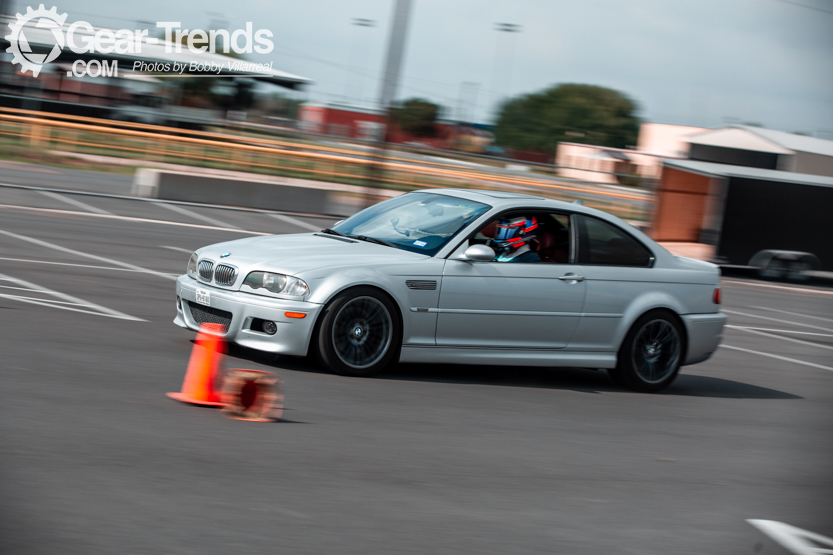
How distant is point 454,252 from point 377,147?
43.0ft

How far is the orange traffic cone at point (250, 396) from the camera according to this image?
18.3 feet

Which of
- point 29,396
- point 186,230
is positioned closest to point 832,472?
point 29,396

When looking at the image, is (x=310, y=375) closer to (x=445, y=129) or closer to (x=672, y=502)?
(x=672, y=502)

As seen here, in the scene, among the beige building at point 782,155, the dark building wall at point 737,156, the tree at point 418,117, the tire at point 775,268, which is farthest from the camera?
the tree at point 418,117

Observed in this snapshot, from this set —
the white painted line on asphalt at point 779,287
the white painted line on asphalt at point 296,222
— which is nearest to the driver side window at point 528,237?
the white painted line on asphalt at point 296,222

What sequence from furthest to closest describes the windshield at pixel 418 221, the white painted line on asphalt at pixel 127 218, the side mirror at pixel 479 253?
1. the white painted line on asphalt at pixel 127 218
2. the windshield at pixel 418 221
3. the side mirror at pixel 479 253

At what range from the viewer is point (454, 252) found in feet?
24.2

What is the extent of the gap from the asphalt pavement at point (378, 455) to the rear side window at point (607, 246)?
1110 mm

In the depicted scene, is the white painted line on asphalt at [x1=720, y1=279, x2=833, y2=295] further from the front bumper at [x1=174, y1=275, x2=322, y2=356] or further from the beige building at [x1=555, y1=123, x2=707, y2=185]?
the beige building at [x1=555, y1=123, x2=707, y2=185]

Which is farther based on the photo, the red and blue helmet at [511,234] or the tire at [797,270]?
the tire at [797,270]

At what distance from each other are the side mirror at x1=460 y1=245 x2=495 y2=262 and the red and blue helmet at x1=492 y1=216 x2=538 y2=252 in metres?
0.42

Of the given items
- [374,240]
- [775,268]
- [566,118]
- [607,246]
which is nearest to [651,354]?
[607,246]

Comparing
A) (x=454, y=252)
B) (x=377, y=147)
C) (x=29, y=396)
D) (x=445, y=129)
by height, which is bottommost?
(x=29, y=396)

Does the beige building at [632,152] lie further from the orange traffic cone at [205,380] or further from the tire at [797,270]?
the orange traffic cone at [205,380]
